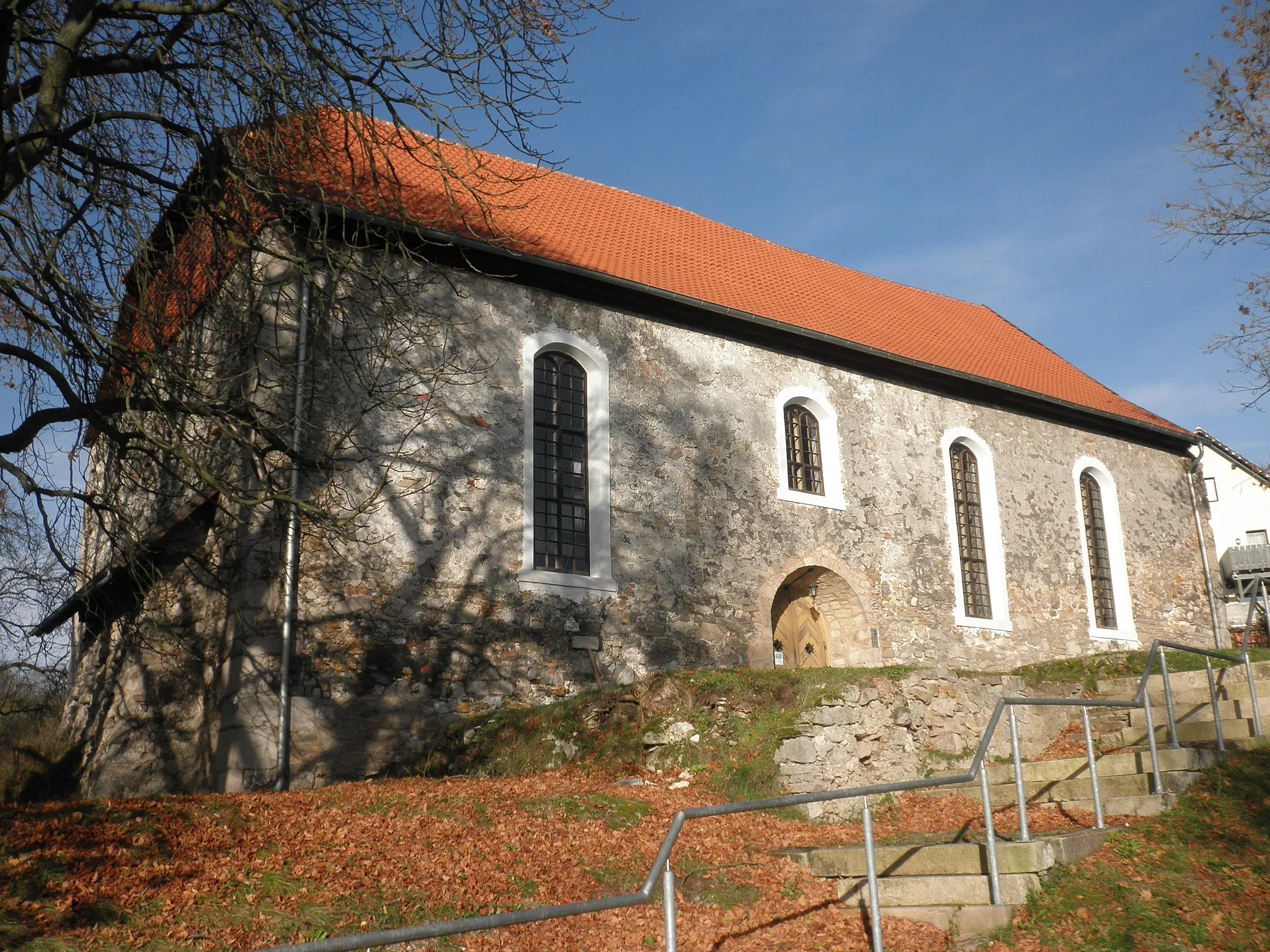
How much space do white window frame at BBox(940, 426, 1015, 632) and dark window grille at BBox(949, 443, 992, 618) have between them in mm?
65

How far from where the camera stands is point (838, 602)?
15.8 metres

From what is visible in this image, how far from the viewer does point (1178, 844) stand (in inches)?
287

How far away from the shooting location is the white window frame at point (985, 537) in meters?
16.8

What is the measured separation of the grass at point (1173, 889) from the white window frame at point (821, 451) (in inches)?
311

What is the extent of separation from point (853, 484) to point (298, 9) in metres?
10.4

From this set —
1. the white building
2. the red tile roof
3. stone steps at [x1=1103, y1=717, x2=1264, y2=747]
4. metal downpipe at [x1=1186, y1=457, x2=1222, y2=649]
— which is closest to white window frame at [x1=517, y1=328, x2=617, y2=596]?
the red tile roof

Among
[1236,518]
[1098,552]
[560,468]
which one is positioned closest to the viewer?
[560,468]

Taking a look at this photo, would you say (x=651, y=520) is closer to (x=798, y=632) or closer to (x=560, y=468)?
(x=560, y=468)

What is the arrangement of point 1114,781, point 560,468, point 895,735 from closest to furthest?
point 1114,781, point 895,735, point 560,468

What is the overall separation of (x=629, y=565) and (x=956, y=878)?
7.19 metres

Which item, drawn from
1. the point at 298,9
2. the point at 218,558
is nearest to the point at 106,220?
the point at 298,9

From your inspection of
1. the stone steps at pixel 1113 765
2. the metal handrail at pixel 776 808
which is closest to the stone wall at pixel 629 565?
the stone steps at pixel 1113 765

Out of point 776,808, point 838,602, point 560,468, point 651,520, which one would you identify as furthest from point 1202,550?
point 776,808

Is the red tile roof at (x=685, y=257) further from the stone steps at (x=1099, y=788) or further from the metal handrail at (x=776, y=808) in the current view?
the stone steps at (x=1099, y=788)
